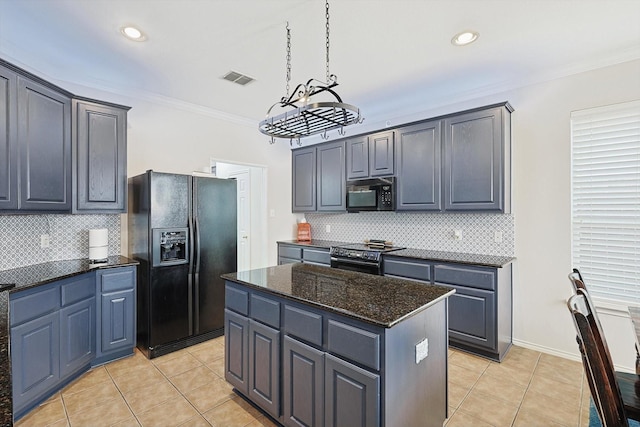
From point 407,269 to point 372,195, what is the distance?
108 centimetres

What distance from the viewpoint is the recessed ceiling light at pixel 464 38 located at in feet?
8.09

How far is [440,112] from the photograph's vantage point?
3.89m

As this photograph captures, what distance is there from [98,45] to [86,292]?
212 cm

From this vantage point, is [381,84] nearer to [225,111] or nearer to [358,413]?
[225,111]

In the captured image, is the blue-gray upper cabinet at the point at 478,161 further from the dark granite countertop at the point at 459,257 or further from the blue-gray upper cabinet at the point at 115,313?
the blue-gray upper cabinet at the point at 115,313

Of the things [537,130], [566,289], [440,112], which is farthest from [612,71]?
[566,289]

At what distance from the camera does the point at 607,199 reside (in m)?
2.85

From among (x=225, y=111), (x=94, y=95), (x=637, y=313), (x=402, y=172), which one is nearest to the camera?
(x=637, y=313)

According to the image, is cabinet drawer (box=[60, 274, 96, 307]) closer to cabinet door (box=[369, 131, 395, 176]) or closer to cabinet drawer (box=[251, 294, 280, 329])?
cabinet drawer (box=[251, 294, 280, 329])

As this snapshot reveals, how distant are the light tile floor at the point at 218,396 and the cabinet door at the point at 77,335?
0.59ft

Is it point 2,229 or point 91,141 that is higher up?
point 91,141

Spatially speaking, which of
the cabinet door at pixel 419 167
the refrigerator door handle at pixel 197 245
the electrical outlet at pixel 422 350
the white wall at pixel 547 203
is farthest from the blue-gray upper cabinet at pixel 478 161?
the refrigerator door handle at pixel 197 245

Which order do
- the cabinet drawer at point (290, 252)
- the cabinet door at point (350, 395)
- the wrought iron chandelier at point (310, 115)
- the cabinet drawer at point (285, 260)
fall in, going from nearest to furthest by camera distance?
1. the cabinet door at point (350, 395)
2. the wrought iron chandelier at point (310, 115)
3. the cabinet drawer at point (290, 252)
4. the cabinet drawer at point (285, 260)

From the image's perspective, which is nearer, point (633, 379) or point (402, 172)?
point (633, 379)
